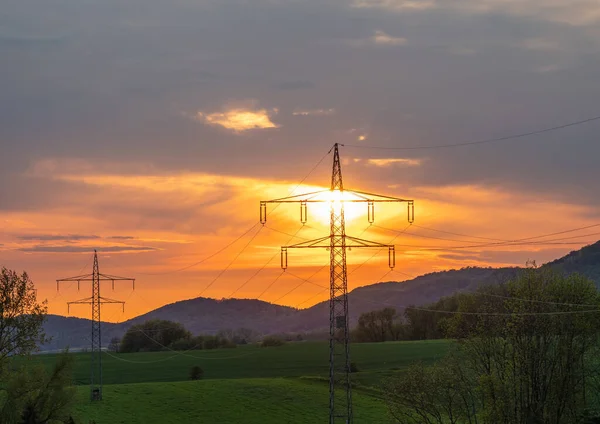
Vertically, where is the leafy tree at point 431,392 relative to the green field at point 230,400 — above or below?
above

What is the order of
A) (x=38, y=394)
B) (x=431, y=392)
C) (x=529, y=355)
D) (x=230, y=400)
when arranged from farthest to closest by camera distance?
(x=230, y=400) → (x=529, y=355) → (x=431, y=392) → (x=38, y=394)

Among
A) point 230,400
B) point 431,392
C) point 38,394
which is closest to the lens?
point 38,394

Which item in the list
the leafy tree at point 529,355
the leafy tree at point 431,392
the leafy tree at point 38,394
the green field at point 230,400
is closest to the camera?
the leafy tree at point 38,394

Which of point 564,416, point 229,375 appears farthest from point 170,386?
point 564,416

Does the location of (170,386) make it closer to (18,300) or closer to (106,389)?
(106,389)

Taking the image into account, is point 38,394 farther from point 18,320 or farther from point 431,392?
point 431,392

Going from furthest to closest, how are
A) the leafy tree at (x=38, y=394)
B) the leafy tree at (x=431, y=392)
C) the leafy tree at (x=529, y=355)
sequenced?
the leafy tree at (x=529, y=355), the leafy tree at (x=431, y=392), the leafy tree at (x=38, y=394)

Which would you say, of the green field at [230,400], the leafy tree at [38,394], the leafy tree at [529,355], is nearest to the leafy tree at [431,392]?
the leafy tree at [529,355]

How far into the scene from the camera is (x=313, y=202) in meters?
89.4

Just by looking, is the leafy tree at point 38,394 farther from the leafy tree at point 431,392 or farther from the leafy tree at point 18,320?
the leafy tree at point 431,392

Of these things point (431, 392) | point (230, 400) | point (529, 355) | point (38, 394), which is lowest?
point (230, 400)

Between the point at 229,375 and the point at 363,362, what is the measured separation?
30345mm

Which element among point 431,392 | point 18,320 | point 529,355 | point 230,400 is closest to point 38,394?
point 18,320

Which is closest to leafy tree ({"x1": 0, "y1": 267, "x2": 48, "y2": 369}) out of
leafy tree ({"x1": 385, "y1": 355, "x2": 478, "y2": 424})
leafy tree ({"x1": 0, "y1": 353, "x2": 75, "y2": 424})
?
leafy tree ({"x1": 0, "y1": 353, "x2": 75, "y2": 424})
